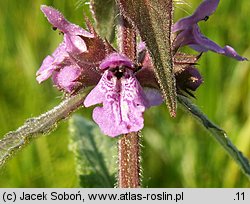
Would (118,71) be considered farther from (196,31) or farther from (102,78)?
(196,31)

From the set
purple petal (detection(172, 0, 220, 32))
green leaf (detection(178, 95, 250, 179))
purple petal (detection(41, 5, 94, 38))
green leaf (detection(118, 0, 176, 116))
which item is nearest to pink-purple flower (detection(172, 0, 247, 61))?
purple petal (detection(172, 0, 220, 32))

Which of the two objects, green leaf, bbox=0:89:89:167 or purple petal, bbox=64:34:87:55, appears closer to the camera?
green leaf, bbox=0:89:89:167

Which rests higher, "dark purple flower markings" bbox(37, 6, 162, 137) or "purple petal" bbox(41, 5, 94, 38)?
"purple petal" bbox(41, 5, 94, 38)

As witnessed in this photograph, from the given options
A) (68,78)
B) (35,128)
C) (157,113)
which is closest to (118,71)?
(68,78)

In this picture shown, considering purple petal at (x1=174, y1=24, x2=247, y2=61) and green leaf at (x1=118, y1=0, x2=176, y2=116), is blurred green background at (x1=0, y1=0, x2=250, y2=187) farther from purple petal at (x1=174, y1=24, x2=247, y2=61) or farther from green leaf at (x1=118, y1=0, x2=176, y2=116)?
green leaf at (x1=118, y1=0, x2=176, y2=116)

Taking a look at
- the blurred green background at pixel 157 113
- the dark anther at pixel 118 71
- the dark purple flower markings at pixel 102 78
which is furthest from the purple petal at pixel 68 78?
the blurred green background at pixel 157 113

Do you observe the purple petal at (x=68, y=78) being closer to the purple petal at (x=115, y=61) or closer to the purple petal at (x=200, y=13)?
the purple petal at (x=115, y=61)

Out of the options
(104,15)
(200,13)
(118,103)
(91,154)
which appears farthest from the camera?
(91,154)
